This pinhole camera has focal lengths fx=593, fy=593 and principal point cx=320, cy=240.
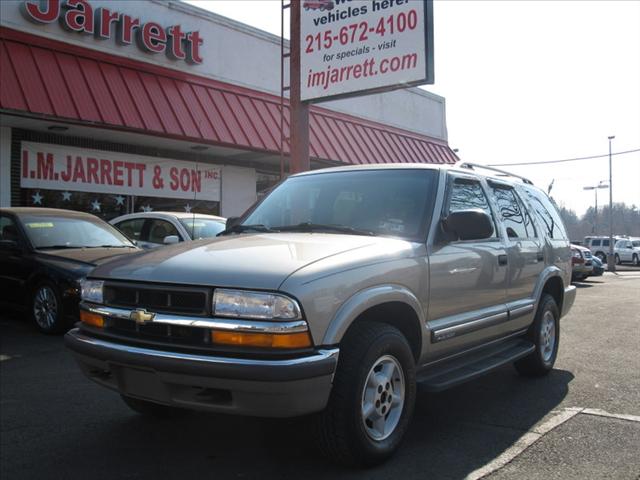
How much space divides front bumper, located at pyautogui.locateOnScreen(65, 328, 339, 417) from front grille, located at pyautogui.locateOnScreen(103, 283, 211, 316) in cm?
23

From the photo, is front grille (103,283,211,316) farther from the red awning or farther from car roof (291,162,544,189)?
the red awning

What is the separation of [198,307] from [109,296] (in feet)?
2.36

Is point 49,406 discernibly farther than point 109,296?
Yes

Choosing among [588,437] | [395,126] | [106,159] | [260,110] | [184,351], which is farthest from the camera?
[395,126]

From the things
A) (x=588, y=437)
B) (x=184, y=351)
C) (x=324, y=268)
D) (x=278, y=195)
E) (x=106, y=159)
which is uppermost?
(x=106, y=159)

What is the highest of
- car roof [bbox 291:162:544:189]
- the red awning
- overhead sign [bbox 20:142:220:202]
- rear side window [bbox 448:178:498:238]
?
the red awning

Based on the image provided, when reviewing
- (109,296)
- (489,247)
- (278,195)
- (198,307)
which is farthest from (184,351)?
(489,247)

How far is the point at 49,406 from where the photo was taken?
4.60 meters

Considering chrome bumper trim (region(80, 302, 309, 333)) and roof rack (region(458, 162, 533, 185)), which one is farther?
roof rack (region(458, 162, 533, 185))

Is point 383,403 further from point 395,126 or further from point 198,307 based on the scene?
point 395,126

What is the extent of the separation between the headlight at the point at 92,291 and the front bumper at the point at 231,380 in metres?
0.47

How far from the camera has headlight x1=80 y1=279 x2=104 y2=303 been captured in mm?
3525

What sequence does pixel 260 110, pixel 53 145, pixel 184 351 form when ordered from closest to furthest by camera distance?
1. pixel 184 351
2. pixel 53 145
3. pixel 260 110

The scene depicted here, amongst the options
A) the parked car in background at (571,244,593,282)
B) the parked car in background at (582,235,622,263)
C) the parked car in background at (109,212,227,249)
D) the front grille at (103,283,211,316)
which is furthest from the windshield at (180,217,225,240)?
the parked car in background at (582,235,622,263)
